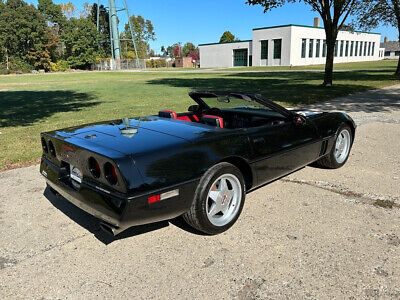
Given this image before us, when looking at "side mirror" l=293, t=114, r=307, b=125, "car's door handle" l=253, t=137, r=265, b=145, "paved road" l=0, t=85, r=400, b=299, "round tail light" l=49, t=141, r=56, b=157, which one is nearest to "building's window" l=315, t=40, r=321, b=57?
"paved road" l=0, t=85, r=400, b=299

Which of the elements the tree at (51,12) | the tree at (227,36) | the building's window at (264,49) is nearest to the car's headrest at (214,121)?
the building's window at (264,49)

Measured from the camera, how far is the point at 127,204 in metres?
2.25

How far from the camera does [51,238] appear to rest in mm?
2896

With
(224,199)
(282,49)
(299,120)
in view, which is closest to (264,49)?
(282,49)

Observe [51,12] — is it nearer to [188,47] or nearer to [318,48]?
[318,48]

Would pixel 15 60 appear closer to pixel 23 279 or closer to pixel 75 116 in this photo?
pixel 75 116

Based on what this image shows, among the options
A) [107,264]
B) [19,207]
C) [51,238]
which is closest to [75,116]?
[19,207]

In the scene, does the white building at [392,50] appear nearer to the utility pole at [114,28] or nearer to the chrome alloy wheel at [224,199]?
the utility pole at [114,28]

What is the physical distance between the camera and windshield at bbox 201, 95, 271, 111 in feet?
11.4

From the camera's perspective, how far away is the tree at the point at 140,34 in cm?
8988

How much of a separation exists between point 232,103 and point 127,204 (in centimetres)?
190

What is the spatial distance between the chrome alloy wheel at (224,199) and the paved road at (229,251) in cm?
15

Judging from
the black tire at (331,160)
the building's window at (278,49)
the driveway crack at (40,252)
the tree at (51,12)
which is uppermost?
the tree at (51,12)

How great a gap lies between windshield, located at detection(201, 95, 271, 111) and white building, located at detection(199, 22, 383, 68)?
161 feet
